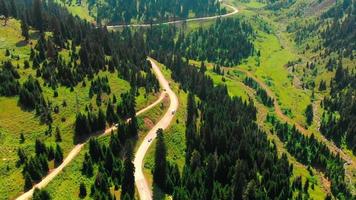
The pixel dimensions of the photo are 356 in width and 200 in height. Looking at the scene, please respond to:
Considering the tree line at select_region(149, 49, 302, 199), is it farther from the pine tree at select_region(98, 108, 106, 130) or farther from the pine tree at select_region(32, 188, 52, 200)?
the pine tree at select_region(32, 188, 52, 200)

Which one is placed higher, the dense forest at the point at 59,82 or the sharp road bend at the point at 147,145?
the dense forest at the point at 59,82

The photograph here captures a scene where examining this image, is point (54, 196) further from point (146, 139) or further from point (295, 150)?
point (295, 150)

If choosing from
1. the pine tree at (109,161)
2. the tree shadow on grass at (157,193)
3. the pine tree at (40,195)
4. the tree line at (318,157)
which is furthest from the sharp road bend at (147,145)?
the tree line at (318,157)

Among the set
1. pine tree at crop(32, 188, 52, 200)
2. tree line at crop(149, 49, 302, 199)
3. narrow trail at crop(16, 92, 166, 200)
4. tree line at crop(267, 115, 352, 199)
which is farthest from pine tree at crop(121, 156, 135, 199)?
tree line at crop(267, 115, 352, 199)

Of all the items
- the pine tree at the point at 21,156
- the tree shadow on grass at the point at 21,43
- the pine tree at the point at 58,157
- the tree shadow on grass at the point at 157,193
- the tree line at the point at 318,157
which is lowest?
the tree line at the point at 318,157

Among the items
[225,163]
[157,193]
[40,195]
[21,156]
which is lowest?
[157,193]

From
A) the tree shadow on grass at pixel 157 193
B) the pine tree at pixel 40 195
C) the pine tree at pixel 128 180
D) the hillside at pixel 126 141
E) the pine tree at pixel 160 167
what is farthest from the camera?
the pine tree at pixel 160 167

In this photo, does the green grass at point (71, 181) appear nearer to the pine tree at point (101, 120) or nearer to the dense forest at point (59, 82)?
the dense forest at point (59, 82)

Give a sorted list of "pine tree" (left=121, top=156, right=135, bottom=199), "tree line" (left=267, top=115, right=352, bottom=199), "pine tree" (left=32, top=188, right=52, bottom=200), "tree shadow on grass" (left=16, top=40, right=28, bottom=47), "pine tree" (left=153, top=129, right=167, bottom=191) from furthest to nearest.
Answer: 1. "tree shadow on grass" (left=16, top=40, right=28, bottom=47)
2. "tree line" (left=267, top=115, right=352, bottom=199)
3. "pine tree" (left=153, top=129, right=167, bottom=191)
4. "pine tree" (left=121, top=156, right=135, bottom=199)
5. "pine tree" (left=32, top=188, right=52, bottom=200)

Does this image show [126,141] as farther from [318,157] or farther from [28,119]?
[318,157]

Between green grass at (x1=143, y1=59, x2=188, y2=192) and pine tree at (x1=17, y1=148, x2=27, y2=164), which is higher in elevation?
pine tree at (x1=17, y1=148, x2=27, y2=164)

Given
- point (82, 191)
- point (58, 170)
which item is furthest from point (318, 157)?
point (58, 170)

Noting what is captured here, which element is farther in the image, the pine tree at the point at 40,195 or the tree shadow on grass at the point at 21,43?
the tree shadow on grass at the point at 21,43
